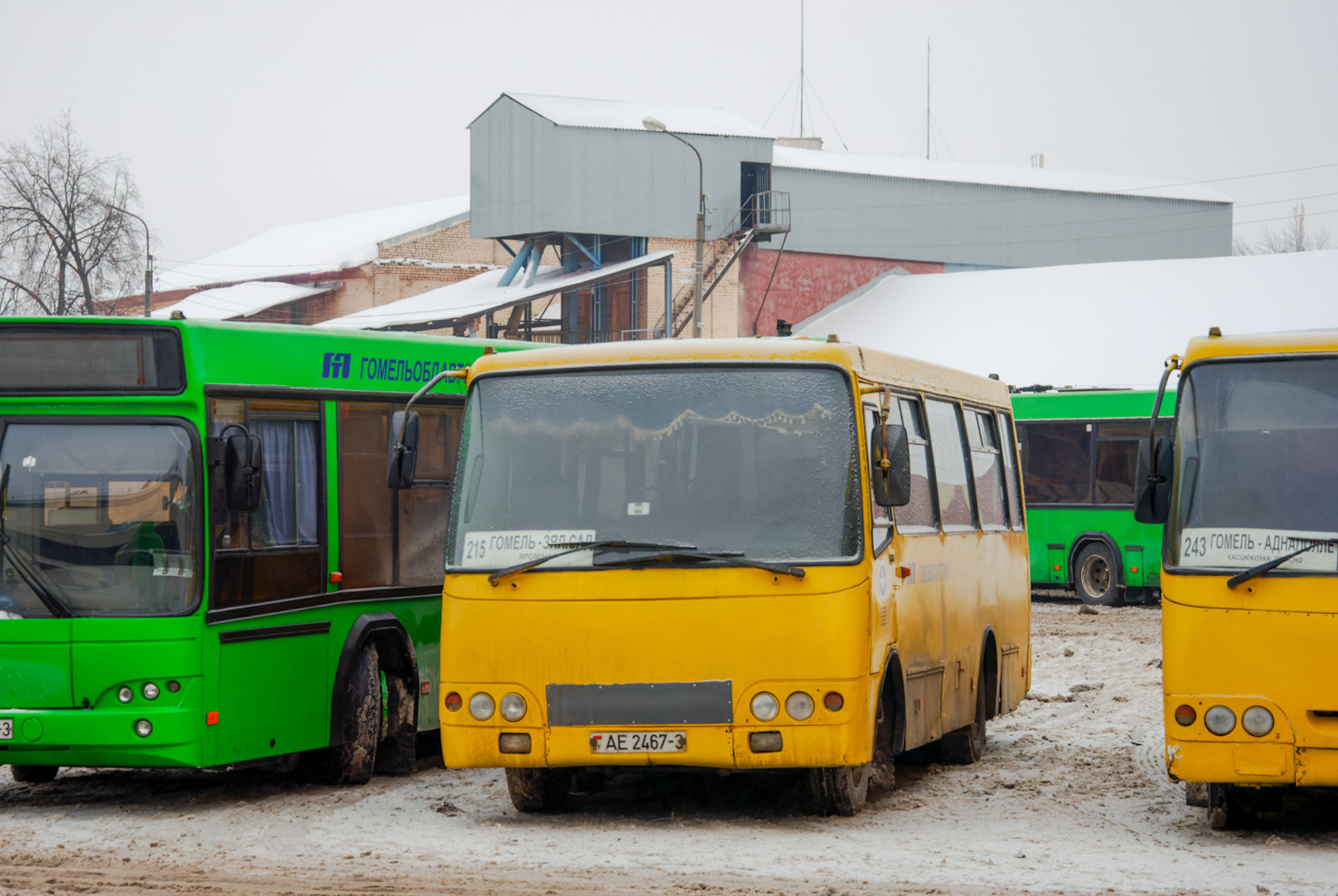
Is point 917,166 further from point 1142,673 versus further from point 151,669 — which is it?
point 151,669

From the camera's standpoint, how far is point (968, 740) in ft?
39.0

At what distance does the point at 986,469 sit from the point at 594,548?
474cm

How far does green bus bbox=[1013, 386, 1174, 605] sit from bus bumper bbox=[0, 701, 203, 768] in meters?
18.7

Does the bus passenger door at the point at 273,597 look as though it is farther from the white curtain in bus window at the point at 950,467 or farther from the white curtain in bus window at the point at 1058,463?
the white curtain in bus window at the point at 1058,463

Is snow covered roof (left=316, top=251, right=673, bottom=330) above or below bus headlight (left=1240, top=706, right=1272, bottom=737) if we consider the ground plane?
above

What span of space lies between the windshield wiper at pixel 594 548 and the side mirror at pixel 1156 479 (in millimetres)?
2267

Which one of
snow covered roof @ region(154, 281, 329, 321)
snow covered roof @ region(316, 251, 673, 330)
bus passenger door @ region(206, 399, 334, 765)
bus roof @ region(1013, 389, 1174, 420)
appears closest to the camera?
bus passenger door @ region(206, 399, 334, 765)

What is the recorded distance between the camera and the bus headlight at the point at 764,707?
8.57 m

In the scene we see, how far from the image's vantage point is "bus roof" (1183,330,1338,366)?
8.68m

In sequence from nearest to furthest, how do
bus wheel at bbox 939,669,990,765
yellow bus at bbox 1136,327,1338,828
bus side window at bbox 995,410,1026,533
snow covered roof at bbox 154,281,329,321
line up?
yellow bus at bbox 1136,327,1338,828, bus wheel at bbox 939,669,990,765, bus side window at bbox 995,410,1026,533, snow covered roof at bbox 154,281,329,321

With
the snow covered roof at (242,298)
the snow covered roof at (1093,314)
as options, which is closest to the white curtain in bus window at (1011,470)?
the snow covered roof at (1093,314)

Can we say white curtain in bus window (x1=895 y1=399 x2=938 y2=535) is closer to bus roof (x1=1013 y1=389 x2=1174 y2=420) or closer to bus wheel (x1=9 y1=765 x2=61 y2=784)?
bus wheel (x1=9 y1=765 x2=61 y2=784)

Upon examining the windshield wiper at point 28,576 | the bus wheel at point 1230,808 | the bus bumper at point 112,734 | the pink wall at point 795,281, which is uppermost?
the pink wall at point 795,281

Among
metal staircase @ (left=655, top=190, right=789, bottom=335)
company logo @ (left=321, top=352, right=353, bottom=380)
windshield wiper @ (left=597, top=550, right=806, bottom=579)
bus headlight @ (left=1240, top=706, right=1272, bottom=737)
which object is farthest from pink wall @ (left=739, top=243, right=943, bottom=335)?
bus headlight @ (left=1240, top=706, right=1272, bottom=737)
